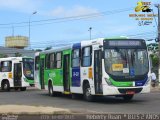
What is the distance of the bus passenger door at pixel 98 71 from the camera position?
72.6 feet

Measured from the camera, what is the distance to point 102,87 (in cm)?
2197

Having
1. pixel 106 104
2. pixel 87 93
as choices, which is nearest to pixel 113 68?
pixel 106 104

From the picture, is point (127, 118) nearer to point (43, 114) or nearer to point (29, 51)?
point (43, 114)

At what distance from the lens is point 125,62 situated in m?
22.0

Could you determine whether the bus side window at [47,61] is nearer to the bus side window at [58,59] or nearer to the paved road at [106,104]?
the bus side window at [58,59]

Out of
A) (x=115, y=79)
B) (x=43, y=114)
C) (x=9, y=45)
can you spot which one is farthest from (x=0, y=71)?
(x=9, y=45)

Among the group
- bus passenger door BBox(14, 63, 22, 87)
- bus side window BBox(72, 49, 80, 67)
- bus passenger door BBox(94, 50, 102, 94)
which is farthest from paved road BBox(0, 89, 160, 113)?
bus passenger door BBox(14, 63, 22, 87)

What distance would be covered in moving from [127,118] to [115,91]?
29.2ft

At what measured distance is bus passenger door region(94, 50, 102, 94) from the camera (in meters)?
22.1

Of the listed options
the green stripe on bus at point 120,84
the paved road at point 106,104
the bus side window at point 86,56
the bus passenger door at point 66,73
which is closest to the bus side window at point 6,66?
the bus passenger door at point 66,73

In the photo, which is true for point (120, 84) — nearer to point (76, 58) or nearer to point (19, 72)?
point (76, 58)

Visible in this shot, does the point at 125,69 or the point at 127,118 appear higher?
the point at 125,69

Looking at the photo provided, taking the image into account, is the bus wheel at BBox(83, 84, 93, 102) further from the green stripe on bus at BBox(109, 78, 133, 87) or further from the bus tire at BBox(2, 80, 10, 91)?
the bus tire at BBox(2, 80, 10, 91)

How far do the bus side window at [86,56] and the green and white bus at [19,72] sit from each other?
1523cm
